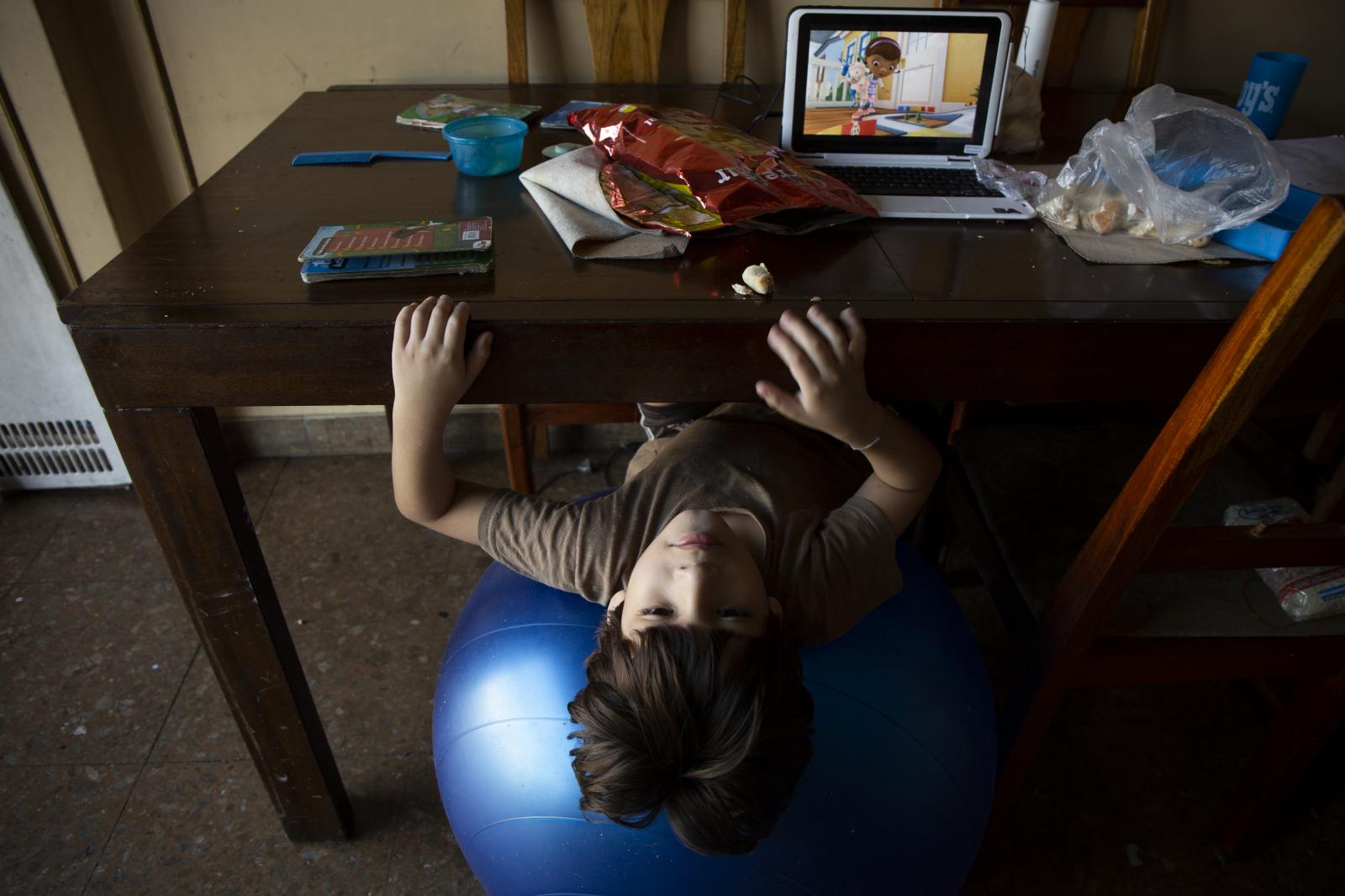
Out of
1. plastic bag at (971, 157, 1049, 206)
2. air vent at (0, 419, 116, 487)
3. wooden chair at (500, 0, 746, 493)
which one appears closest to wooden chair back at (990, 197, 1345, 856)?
plastic bag at (971, 157, 1049, 206)

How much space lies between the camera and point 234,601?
1.03 meters

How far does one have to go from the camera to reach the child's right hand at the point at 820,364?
2.76 feet

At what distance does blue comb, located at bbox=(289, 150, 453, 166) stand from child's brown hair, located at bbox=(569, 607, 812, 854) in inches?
31.4

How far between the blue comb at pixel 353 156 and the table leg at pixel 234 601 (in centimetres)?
47

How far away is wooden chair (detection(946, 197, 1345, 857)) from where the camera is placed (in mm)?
737

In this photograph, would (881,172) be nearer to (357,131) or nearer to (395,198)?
(395,198)

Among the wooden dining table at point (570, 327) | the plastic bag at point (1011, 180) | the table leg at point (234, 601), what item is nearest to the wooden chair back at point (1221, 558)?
the wooden dining table at point (570, 327)

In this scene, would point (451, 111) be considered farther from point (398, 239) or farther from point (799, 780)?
point (799, 780)

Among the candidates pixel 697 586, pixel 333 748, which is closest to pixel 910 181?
pixel 697 586

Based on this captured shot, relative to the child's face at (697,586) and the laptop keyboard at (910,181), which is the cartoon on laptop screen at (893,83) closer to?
the laptop keyboard at (910,181)

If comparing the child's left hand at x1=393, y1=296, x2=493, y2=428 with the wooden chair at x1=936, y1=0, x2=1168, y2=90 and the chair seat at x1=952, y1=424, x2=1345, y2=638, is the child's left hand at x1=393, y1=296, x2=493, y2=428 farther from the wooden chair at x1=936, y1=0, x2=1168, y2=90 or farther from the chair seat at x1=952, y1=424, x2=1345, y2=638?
the wooden chair at x1=936, y1=0, x2=1168, y2=90

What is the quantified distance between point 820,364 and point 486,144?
1.95ft

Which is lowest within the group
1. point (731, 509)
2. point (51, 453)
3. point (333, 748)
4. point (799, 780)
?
point (333, 748)

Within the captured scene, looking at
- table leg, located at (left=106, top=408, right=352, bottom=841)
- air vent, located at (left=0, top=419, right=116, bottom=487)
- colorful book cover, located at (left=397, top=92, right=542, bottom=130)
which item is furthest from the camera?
air vent, located at (left=0, top=419, right=116, bottom=487)
